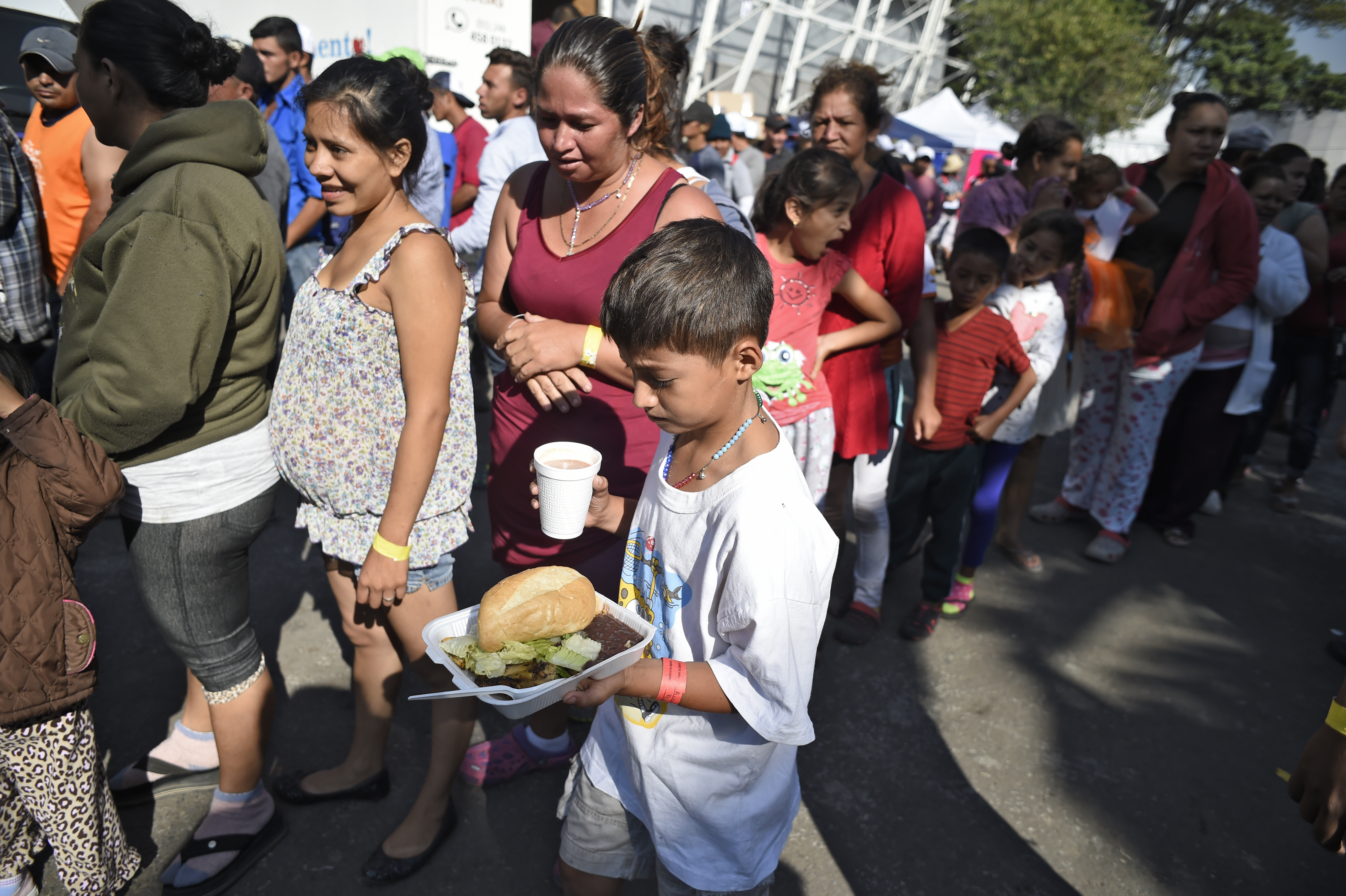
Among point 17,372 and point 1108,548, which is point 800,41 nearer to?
point 1108,548

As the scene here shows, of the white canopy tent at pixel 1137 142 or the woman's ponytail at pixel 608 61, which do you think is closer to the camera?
the woman's ponytail at pixel 608 61

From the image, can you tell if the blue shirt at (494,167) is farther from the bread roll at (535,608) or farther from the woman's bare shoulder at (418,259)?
the bread roll at (535,608)

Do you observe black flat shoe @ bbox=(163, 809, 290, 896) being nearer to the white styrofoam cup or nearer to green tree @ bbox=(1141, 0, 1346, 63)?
the white styrofoam cup

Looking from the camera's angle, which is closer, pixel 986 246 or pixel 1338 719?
pixel 1338 719

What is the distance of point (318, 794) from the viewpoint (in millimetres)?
2451

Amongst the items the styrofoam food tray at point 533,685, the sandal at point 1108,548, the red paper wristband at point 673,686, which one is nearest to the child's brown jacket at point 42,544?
the styrofoam food tray at point 533,685

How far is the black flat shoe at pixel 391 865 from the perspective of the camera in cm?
221

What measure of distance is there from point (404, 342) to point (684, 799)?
4.11ft

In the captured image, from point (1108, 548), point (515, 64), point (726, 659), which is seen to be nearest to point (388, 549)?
point (726, 659)

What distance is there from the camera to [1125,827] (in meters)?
2.62

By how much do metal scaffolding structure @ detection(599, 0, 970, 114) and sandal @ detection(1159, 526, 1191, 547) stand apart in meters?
24.2

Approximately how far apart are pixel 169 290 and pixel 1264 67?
1648 inches

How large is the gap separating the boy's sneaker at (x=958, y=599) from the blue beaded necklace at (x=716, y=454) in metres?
2.65

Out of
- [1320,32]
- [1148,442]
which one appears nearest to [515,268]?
[1148,442]
